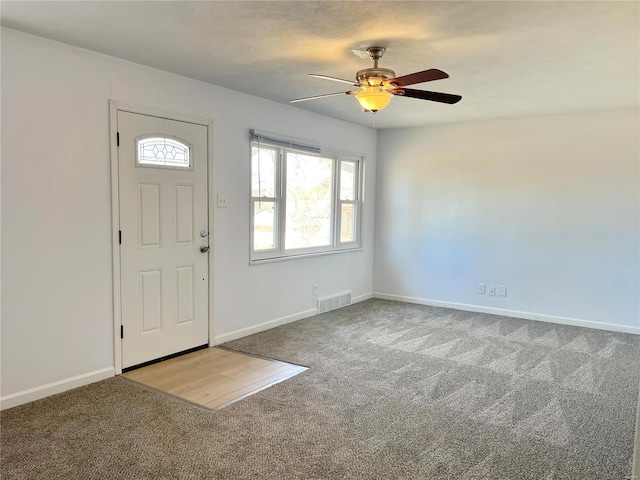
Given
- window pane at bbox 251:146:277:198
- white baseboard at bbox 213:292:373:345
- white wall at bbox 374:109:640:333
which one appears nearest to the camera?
white baseboard at bbox 213:292:373:345

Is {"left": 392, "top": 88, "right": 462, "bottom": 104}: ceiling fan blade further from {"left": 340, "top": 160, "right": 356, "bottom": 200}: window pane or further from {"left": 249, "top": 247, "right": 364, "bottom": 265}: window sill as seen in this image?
{"left": 340, "top": 160, "right": 356, "bottom": 200}: window pane

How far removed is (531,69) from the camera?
341 cm

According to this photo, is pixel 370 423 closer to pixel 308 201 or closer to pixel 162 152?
pixel 162 152

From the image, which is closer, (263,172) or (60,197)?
(60,197)

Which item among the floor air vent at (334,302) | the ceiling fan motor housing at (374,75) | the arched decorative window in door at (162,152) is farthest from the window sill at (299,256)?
the ceiling fan motor housing at (374,75)

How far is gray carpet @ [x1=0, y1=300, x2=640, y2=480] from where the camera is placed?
229cm

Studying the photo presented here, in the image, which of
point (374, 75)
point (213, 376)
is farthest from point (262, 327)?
point (374, 75)

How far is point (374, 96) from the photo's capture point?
2955mm

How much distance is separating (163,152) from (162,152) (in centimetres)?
1

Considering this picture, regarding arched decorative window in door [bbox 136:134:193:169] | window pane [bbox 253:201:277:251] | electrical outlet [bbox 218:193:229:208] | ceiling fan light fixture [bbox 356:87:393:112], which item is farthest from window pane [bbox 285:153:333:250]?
ceiling fan light fixture [bbox 356:87:393:112]

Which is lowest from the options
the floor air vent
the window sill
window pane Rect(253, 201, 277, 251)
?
the floor air vent

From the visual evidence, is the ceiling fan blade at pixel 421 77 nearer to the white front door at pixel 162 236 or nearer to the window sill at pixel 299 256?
the white front door at pixel 162 236

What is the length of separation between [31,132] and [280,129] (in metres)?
2.40

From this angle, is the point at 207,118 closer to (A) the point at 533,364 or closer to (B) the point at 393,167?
(B) the point at 393,167
